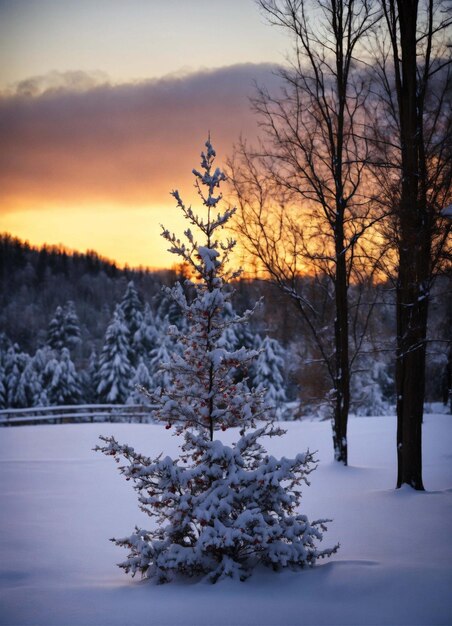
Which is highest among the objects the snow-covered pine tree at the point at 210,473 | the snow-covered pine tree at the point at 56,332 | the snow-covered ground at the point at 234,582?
the snow-covered pine tree at the point at 56,332

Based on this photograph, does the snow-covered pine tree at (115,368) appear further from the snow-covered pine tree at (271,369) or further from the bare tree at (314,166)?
the bare tree at (314,166)

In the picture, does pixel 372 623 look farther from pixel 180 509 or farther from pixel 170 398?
pixel 170 398

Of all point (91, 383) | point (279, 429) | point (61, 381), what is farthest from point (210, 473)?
point (91, 383)

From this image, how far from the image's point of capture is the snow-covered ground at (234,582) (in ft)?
14.4

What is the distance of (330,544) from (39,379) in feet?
122

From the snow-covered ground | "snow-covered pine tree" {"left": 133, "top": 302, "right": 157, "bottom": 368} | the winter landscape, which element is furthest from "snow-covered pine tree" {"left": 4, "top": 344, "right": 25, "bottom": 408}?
the snow-covered ground

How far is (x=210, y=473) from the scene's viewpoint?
518cm

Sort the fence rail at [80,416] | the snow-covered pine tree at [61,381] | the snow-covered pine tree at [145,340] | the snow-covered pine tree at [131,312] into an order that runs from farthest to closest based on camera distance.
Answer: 1. the snow-covered pine tree at [131,312]
2. the snow-covered pine tree at [145,340]
3. the snow-covered pine tree at [61,381]
4. the fence rail at [80,416]

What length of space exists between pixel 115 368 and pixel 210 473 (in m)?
36.1

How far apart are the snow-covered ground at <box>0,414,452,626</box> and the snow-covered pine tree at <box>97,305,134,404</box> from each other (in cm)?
2473

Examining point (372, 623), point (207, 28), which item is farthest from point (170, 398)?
point (207, 28)

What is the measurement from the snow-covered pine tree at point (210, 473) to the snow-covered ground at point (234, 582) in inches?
11.4

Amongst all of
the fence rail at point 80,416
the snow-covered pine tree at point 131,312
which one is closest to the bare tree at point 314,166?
the fence rail at point 80,416

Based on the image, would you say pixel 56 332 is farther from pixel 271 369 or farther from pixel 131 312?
pixel 271 369
